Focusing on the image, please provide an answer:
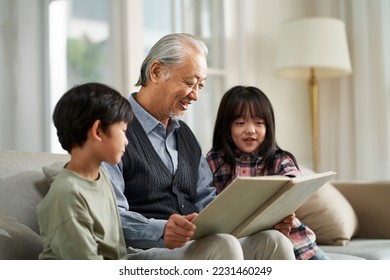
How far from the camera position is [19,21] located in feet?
7.25

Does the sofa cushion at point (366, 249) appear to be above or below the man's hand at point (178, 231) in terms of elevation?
below

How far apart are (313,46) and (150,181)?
199 cm

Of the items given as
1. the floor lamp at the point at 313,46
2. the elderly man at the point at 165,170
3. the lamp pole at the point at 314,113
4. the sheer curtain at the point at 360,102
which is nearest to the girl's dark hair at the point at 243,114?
the elderly man at the point at 165,170

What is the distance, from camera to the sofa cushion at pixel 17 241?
1.27 m

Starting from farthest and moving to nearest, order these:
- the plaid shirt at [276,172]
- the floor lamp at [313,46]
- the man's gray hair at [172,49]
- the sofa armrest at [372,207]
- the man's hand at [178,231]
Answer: the floor lamp at [313,46] < the sofa armrest at [372,207] < the plaid shirt at [276,172] < the man's gray hair at [172,49] < the man's hand at [178,231]

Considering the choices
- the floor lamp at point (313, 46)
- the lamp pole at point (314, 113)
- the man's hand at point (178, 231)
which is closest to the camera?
the man's hand at point (178, 231)

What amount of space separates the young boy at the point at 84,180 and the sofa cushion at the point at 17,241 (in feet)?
0.50

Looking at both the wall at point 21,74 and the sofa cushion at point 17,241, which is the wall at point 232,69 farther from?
the sofa cushion at point 17,241

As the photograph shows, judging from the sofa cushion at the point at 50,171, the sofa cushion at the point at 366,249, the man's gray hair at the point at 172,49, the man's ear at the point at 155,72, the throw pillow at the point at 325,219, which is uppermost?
the man's gray hair at the point at 172,49

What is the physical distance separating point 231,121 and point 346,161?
6.29 ft

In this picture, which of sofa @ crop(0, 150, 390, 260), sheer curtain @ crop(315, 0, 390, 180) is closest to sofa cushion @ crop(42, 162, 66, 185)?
sofa @ crop(0, 150, 390, 260)

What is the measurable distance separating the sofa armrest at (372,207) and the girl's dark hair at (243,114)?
2.23 feet

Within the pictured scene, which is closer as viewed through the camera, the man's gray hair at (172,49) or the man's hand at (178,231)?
the man's hand at (178,231)

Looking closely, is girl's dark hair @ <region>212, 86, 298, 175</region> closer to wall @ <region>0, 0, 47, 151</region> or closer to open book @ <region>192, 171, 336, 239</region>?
open book @ <region>192, 171, 336, 239</region>
